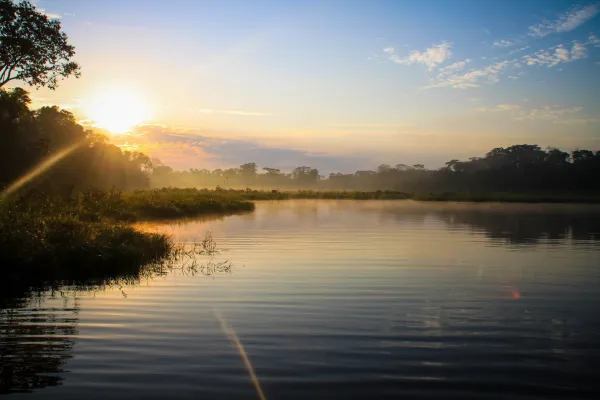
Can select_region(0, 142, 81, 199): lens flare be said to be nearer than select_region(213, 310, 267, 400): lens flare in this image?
No

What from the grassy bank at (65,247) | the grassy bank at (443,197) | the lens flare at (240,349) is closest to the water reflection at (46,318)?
the grassy bank at (65,247)

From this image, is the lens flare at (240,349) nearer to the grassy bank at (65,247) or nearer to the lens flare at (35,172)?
the grassy bank at (65,247)

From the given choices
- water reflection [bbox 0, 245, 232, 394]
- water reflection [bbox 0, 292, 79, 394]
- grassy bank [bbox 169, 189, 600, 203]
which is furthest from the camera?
grassy bank [bbox 169, 189, 600, 203]

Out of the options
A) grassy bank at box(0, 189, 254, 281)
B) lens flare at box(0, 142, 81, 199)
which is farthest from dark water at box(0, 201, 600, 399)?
lens flare at box(0, 142, 81, 199)

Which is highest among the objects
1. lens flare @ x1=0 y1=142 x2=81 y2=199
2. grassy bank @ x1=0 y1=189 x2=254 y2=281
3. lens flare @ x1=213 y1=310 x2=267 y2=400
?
lens flare @ x1=0 y1=142 x2=81 y2=199

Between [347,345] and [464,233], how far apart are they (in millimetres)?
28665

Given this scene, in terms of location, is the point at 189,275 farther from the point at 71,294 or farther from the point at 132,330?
the point at 132,330

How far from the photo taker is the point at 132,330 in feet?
35.1

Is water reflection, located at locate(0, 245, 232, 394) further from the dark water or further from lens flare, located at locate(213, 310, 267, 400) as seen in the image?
lens flare, located at locate(213, 310, 267, 400)

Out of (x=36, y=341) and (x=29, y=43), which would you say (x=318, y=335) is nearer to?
(x=36, y=341)

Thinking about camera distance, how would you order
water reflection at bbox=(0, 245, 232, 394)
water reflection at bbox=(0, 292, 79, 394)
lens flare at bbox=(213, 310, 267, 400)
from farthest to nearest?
1. water reflection at bbox=(0, 245, 232, 394)
2. water reflection at bbox=(0, 292, 79, 394)
3. lens flare at bbox=(213, 310, 267, 400)

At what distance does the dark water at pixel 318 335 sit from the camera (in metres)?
7.79

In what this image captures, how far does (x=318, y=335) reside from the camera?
407 inches

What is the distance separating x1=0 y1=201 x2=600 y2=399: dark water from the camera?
307 inches
